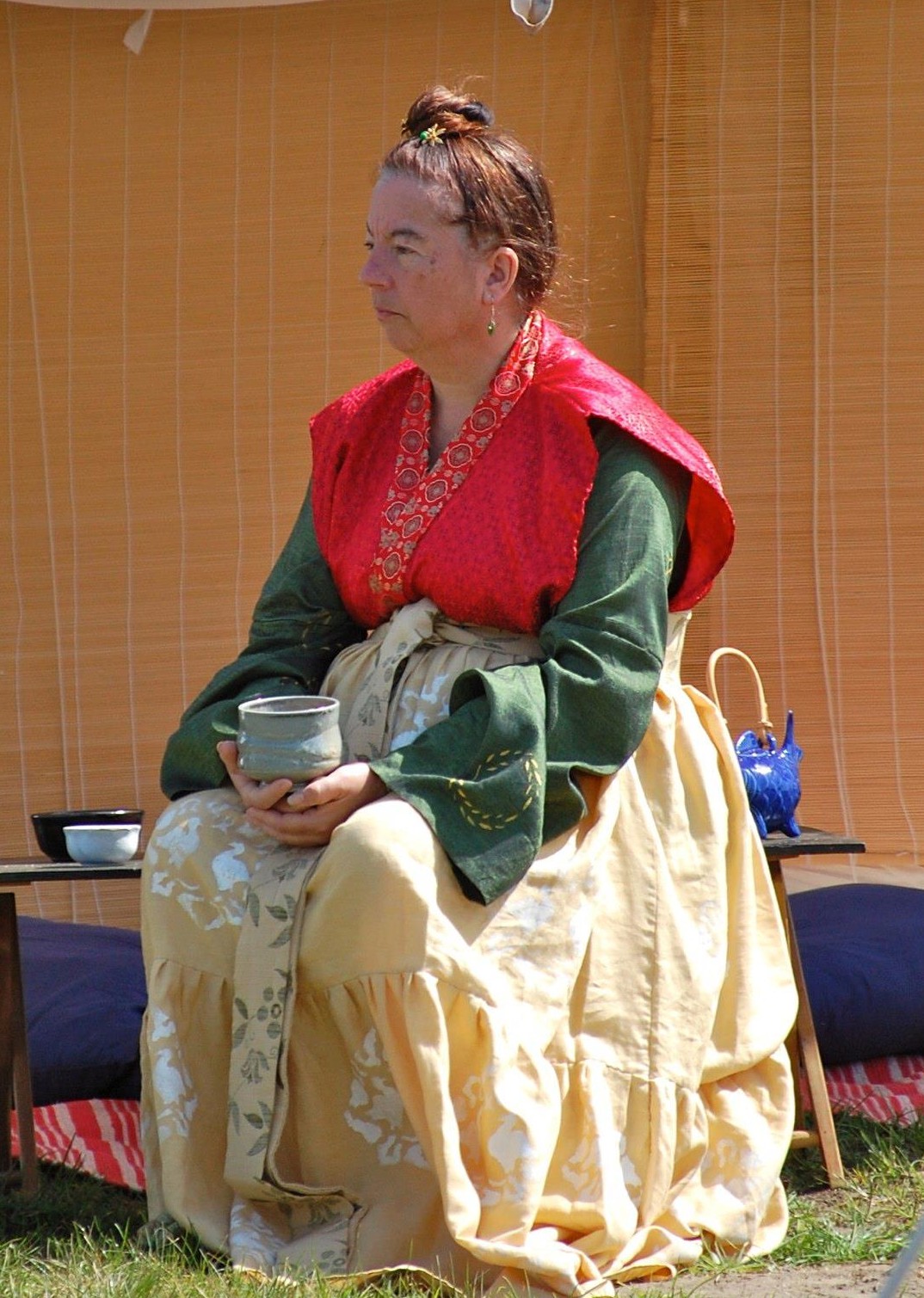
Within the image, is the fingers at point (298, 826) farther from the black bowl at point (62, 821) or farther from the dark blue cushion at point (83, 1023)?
the dark blue cushion at point (83, 1023)

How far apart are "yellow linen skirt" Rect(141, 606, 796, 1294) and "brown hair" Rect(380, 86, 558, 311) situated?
29.4 inches

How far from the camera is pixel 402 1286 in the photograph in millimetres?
2631

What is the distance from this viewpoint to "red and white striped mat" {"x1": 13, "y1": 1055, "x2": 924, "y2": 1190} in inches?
138

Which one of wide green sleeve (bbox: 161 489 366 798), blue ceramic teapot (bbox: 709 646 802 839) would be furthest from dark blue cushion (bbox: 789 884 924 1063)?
wide green sleeve (bbox: 161 489 366 798)

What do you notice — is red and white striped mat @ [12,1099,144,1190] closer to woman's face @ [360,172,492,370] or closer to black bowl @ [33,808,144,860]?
black bowl @ [33,808,144,860]

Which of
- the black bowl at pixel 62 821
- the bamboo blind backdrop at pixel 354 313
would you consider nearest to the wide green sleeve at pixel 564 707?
the black bowl at pixel 62 821

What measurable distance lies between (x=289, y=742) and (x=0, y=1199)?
1047 millimetres

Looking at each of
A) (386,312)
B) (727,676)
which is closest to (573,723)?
(386,312)

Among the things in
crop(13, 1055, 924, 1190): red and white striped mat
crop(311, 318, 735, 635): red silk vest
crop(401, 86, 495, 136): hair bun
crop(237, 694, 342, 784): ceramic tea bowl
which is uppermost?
crop(401, 86, 495, 136): hair bun

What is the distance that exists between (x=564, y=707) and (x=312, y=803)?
43cm

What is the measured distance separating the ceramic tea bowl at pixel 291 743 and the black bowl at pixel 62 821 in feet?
2.32

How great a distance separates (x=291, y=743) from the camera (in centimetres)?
284

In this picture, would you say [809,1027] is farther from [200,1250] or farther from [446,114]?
[446,114]

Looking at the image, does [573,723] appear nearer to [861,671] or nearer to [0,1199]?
[0,1199]
